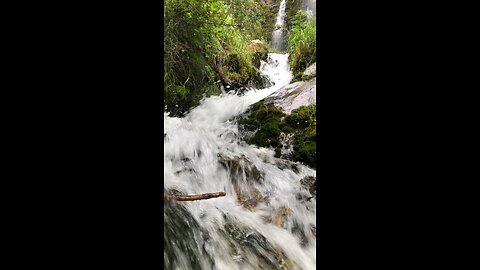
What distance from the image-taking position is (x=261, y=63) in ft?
6.23

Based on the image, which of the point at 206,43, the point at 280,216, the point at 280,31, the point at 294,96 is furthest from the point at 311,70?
the point at 280,216

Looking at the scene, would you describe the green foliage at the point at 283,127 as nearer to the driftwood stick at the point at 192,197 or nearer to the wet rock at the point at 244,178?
the wet rock at the point at 244,178

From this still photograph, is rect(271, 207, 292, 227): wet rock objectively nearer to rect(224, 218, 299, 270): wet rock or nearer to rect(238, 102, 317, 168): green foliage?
rect(224, 218, 299, 270): wet rock

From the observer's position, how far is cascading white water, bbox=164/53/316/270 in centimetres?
154

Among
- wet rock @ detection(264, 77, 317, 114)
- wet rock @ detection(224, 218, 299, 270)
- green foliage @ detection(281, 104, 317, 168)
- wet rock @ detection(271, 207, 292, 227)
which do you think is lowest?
wet rock @ detection(224, 218, 299, 270)

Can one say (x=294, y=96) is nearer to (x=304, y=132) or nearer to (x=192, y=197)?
(x=304, y=132)

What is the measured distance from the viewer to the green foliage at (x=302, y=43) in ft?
5.92

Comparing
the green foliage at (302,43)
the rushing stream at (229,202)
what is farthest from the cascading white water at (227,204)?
the green foliage at (302,43)

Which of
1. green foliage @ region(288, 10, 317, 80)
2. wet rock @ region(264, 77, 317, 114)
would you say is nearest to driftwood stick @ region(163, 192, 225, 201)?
wet rock @ region(264, 77, 317, 114)

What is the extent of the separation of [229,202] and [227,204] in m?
0.01

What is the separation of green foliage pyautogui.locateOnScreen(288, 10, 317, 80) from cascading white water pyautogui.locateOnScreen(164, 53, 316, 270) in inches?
13.8

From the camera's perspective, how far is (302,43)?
1.84 meters
